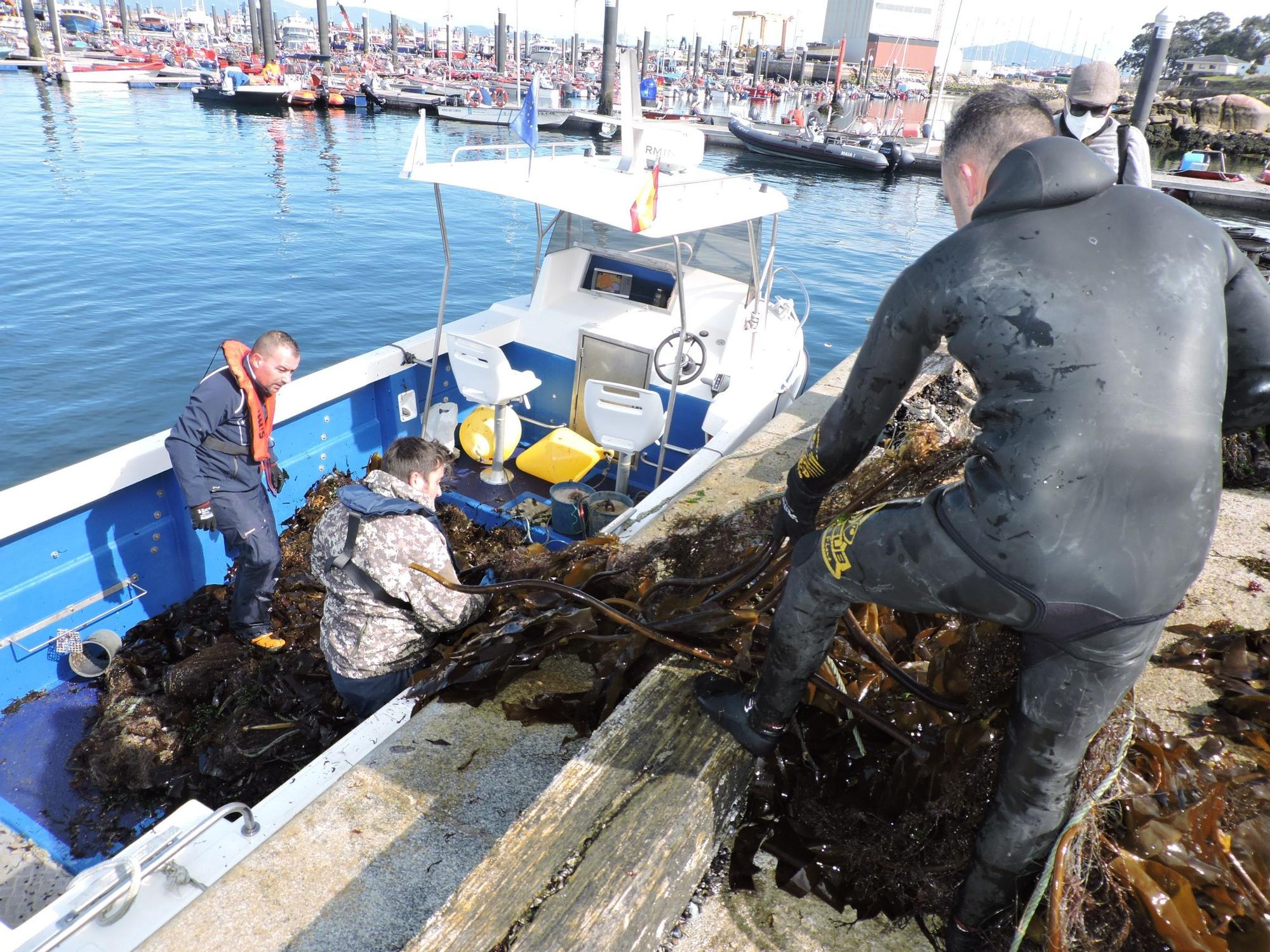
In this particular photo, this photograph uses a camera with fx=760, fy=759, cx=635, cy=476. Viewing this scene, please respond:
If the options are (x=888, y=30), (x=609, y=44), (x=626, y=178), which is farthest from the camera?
(x=888, y=30)

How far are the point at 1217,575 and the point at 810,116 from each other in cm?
4031

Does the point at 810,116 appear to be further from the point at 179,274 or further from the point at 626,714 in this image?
the point at 626,714

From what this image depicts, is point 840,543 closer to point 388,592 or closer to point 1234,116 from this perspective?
point 388,592

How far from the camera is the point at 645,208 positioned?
504 centimetres

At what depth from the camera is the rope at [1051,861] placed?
67.6 inches

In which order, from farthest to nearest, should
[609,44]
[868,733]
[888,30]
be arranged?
[888,30] → [609,44] → [868,733]

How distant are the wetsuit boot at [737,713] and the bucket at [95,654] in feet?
11.8

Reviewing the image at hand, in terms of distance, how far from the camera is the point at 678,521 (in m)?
3.73

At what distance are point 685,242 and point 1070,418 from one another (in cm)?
621

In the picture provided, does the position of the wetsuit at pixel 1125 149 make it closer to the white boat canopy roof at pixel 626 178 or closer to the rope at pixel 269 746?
the white boat canopy roof at pixel 626 178

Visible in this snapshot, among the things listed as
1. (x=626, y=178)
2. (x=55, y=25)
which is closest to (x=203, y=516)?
(x=626, y=178)

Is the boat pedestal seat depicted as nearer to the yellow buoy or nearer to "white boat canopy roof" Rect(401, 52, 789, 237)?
the yellow buoy

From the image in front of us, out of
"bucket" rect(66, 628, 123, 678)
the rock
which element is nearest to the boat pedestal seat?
"bucket" rect(66, 628, 123, 678)

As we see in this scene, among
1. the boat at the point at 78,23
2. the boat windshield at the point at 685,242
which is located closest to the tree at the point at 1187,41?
the boat windshield at the point at 685,242
